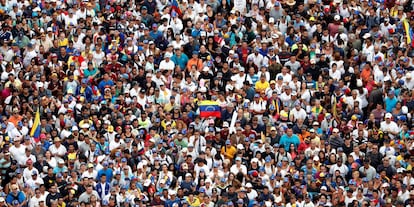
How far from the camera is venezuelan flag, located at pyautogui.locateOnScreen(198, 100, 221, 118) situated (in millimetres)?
42312

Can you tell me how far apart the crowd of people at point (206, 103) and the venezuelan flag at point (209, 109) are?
0.13 feet

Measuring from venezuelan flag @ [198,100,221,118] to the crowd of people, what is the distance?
0.13 ft

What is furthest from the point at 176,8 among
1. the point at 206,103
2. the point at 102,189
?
the point at 102,189

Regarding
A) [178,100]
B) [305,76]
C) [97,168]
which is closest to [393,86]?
[305,76]

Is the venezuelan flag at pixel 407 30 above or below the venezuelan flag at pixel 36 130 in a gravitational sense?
above

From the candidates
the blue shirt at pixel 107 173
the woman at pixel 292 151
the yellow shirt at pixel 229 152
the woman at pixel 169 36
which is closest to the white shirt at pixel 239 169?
the yellow shirt at pixel 229 152

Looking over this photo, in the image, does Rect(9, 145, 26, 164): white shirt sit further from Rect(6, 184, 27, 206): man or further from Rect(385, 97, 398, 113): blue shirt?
Rect(385, 97, 398, 113): blue shirt

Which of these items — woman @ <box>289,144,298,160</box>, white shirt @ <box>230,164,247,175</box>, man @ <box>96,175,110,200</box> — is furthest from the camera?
woman @ <box>289,144,298,160</box>

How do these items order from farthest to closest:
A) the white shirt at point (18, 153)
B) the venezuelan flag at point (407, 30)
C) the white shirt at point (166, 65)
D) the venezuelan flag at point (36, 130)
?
the venezuelan flag at point (407, 30) < the white shirt at point (166, 65) < the venezuelan flag at point (36, 130) < the white shirt at point (18, 153)

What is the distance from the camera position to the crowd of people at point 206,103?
3997 cm

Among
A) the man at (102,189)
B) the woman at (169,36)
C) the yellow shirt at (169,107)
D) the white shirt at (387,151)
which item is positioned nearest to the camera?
the man at (102,189)

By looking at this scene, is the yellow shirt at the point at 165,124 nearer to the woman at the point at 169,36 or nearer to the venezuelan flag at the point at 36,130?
the venezuelan flag at the point at 36,130

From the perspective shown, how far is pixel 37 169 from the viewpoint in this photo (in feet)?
132

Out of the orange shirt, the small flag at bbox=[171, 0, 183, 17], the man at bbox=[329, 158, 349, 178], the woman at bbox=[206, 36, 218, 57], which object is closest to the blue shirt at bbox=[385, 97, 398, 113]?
the man at bbox=[329, 158, 349, 178]
